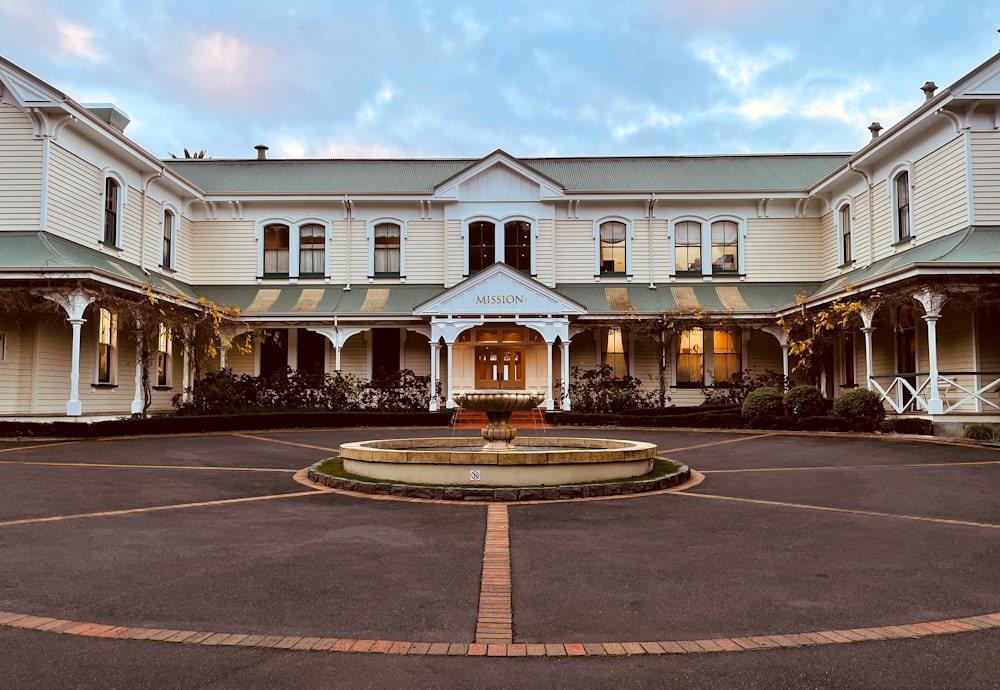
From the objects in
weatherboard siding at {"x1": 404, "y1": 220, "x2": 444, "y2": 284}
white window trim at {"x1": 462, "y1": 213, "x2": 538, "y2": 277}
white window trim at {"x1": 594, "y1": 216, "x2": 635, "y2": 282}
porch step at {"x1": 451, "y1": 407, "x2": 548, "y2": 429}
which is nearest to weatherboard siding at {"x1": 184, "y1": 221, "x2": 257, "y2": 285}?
weatherboard siding at {"x1": 404, "y1": 220, "x2": 444, "y2": 284}

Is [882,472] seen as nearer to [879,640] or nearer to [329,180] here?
[879,640]

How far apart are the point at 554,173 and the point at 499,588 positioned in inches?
1037

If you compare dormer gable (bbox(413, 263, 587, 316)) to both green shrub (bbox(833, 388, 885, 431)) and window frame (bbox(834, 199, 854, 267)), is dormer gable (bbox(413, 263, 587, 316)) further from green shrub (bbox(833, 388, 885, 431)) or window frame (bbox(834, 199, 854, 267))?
window frame (bbox(834, 199, 854, 267))

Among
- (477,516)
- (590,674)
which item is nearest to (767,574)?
(590,674)

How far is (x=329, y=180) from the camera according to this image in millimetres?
30047

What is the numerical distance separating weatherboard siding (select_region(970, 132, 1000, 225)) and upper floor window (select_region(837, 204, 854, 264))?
618 cm

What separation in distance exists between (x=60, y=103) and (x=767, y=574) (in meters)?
20.4

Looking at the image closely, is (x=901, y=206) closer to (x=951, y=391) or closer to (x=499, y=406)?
(x=951, y=391)

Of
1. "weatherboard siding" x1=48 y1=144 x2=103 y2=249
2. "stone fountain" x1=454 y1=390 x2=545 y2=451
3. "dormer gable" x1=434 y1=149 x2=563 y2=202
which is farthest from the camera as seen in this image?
"dormer gable" x1=434 y1=149 x2=563 y2=202

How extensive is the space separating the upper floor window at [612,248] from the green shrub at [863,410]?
10.7 meters

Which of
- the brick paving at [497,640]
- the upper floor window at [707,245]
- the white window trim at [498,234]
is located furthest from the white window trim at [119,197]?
the brick paving at [497,640]

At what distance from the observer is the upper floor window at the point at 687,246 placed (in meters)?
28.1

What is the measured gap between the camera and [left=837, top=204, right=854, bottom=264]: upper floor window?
25406 mm

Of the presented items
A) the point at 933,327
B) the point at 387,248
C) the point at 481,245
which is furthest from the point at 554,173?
→ the point at 933,327
